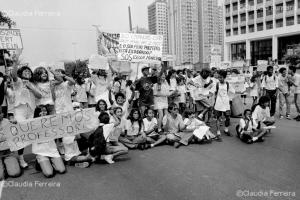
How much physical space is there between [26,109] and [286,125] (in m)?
6.74

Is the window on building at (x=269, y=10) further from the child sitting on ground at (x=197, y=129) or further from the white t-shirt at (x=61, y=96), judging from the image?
the white t-shirt at (x=61, y=96)

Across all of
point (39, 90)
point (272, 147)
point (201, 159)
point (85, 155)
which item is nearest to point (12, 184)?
point (85, 155)

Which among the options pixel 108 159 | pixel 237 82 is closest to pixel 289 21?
pixel 237 82

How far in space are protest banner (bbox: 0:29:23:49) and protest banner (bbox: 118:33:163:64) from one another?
8.44ft

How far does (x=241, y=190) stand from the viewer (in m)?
4.19

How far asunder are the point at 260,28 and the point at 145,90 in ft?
203

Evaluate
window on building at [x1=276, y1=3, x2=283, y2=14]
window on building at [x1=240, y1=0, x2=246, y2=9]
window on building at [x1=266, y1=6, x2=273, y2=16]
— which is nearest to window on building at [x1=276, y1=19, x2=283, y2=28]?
window on building at [x1=276, y1=3, x2=283, y2=14]

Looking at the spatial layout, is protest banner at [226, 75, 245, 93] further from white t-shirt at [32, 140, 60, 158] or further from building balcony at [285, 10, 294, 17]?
building balcony at [285, 10, 294, 17]

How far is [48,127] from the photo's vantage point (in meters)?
5.38

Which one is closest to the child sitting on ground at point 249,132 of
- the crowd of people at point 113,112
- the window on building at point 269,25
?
the crowd of people at point 113,112

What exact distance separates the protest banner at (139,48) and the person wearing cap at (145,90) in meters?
1.13

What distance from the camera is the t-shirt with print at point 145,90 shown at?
7398mm

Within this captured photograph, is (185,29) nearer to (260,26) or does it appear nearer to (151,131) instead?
(260,26)

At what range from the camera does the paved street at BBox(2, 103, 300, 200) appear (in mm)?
4195
